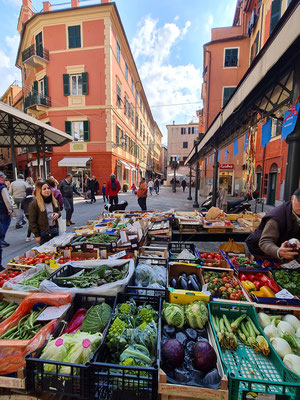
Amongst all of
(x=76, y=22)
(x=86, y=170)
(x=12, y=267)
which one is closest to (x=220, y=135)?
(x=12, y=267)

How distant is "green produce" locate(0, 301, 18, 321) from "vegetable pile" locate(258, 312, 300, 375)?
2.35 metres

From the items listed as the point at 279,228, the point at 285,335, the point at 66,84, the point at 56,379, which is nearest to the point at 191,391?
the point at 56,379

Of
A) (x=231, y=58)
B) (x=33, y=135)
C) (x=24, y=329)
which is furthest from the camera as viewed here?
(x=231, y=58)

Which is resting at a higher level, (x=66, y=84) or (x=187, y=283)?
(x=66, y=84)

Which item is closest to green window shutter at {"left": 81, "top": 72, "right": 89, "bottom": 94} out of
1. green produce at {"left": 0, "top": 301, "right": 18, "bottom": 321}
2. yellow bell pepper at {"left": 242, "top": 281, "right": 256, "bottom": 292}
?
green produce at {"left": 0, "top": 301, "right": 18, "bottom": 321}

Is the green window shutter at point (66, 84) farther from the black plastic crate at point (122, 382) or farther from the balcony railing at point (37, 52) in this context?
the black plastic crate at point (122, 382)

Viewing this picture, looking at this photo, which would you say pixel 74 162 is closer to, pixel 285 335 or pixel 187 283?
pixel 187 283

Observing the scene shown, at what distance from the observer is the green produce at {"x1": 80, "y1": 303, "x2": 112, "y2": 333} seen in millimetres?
1642

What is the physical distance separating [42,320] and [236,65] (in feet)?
75.6

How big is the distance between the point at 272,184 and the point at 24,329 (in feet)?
48.3

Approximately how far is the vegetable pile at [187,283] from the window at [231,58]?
2194 cm

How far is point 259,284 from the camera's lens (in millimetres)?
2463

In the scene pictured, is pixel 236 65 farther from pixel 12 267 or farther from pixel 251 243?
pixel 12 267

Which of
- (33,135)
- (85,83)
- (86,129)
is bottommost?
(33,135)
